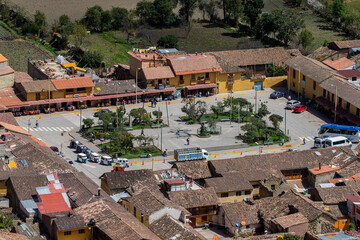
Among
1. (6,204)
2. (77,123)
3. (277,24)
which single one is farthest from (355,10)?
(6,204)

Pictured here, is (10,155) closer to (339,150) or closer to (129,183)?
(129,183)

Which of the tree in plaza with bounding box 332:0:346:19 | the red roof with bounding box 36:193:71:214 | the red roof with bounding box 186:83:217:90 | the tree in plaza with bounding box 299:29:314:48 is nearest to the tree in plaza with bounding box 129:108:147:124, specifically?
the red roof with bounding box 186:83:217:90

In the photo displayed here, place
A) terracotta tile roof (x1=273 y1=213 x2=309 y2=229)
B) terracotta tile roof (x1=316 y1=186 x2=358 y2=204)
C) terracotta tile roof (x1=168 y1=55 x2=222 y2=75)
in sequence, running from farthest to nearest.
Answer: terracotta tile roof (x1=168 y1=55 x2=222 y2=75) → terracotta tile roof (x1=316 y1=186 x2=358 y2=204) → terracotta tile roof (x1=273 y1=213 x2=309 y2=229)

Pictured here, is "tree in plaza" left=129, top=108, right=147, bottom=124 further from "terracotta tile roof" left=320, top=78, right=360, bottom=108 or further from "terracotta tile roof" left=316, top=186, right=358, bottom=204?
"terracotta tile roof" left=316, top=186, right=358, bottom=204

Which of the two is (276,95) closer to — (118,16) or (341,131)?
(341,131)

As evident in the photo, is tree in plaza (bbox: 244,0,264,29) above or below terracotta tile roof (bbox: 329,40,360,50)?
above

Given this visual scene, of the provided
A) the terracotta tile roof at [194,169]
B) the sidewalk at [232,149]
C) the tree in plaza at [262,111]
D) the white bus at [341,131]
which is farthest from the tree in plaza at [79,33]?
the terracotta tile roof at [194,169]
